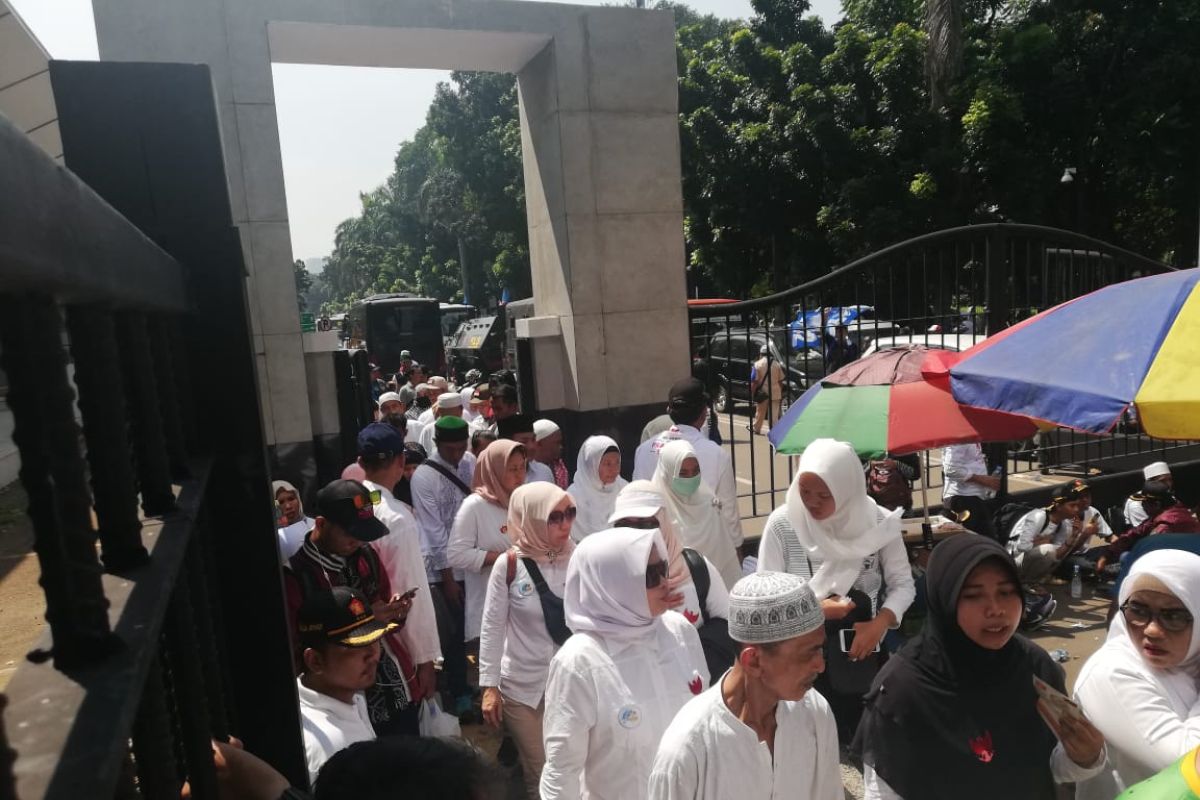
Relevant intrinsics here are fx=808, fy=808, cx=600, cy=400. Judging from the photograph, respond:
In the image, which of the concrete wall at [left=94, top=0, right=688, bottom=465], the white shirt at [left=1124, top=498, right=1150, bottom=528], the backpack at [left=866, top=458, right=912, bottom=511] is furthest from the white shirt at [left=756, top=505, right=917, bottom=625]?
the white shirt at [left=1124, top=498, right=1150, bottom=528]

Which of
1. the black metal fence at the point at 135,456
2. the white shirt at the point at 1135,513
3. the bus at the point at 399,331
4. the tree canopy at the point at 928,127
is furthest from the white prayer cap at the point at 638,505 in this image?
the bus at the point at 399,331

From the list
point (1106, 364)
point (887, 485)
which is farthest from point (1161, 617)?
point (887, 485)

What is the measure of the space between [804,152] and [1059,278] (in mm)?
12793

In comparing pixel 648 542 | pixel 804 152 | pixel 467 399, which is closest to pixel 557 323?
pixel 467 399

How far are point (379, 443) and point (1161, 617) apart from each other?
3348 mm

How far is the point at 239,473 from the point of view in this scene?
1.53m

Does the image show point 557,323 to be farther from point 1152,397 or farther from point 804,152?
point 804,152

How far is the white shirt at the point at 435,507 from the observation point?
503cm

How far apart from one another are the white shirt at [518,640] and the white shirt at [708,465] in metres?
1.58

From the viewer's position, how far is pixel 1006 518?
711cm

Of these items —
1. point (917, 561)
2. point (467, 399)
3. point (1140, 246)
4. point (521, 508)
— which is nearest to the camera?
point (521, 508)

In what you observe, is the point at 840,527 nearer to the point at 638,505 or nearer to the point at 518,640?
the point at 638,505

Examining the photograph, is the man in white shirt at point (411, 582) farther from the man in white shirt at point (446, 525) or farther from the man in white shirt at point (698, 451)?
the man in white shirt at point (698, 451)

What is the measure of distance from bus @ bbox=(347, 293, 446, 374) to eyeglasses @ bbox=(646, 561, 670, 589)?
2485 centimetres
